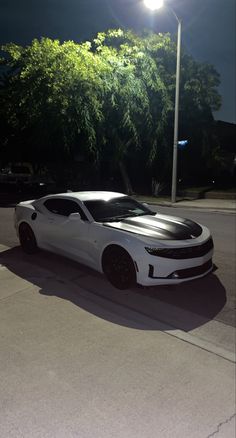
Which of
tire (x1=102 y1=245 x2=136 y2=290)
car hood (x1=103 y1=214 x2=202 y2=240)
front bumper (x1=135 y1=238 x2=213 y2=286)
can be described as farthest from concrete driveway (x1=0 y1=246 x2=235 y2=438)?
car hood (x1=103 y1=214 x2=202 y2=240)

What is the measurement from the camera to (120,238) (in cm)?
612

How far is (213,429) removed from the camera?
3.39 meters

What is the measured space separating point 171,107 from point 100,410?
74.7 feet

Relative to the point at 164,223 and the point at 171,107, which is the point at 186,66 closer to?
the point at 171,107

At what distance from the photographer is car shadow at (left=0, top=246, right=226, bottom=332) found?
5.38 m

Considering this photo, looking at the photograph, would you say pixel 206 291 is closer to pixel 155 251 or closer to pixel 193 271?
pixel 193 271

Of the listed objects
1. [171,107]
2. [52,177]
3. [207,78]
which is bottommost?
[52,177]

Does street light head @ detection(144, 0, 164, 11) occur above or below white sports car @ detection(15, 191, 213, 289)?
above

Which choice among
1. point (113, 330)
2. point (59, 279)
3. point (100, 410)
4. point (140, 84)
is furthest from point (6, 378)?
point (140, 84)

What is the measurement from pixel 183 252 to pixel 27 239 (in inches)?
130

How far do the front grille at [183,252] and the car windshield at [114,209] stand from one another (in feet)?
3.67

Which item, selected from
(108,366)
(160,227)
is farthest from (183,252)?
(108,366)

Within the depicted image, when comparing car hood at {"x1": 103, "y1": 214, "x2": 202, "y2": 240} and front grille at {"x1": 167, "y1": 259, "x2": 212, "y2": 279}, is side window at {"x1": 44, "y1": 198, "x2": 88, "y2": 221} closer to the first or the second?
car hood at {"x1": 103, "y1": 214, "x2": 202, "y2": 240}

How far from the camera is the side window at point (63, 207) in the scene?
7.14 m
